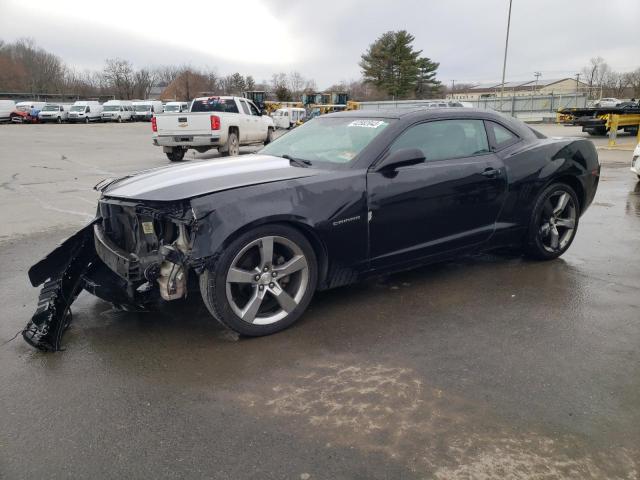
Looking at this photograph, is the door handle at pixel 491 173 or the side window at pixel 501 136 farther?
the side window at pixel 501 136

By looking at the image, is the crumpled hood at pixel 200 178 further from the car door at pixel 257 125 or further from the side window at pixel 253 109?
the side window at pixel 253 109

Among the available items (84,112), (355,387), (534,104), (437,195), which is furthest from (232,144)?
(534,104)

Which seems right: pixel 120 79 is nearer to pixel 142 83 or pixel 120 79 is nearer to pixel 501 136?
pixel 142 83

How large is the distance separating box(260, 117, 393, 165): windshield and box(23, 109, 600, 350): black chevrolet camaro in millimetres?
18

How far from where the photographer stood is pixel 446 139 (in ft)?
14.9

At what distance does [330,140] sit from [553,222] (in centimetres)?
246

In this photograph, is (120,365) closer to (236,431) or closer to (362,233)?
(236,431)

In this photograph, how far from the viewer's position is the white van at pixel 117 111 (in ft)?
152

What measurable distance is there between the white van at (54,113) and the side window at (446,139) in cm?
4495

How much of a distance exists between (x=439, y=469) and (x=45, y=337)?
2638 mm

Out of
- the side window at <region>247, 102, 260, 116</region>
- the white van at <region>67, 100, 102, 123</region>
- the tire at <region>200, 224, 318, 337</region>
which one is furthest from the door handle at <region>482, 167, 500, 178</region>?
the white van at <region>67, 100, 102, 123</region>

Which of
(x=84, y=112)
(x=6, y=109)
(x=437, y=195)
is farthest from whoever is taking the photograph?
(x=84, y=112)

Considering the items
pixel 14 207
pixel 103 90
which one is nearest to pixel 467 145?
pixel 14 207

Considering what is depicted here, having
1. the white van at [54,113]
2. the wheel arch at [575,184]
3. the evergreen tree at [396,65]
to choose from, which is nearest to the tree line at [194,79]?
the evergreen tree at [396,65]
